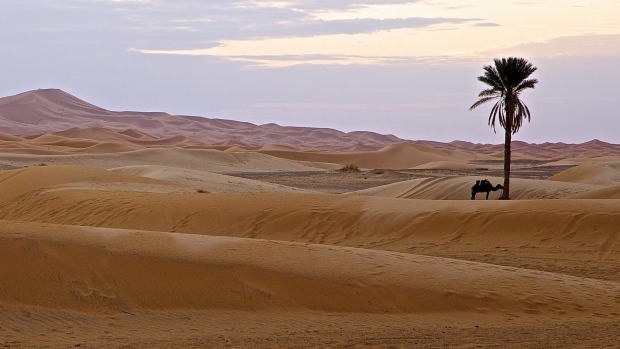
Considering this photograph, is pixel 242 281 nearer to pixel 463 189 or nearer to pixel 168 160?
pixel 463 189

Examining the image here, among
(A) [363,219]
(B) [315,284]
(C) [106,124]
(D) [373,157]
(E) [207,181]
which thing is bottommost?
(B) [315,284]

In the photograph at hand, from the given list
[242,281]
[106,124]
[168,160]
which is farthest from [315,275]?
[106,124]

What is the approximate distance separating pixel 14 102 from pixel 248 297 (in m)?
185

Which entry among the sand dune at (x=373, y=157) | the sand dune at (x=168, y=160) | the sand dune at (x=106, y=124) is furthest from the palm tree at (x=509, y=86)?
the sand dune at (x=106, y=124)

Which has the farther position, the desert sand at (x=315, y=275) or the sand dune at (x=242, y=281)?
the sand dune at (x=242, y=281)

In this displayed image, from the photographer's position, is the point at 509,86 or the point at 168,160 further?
the point at 168,160

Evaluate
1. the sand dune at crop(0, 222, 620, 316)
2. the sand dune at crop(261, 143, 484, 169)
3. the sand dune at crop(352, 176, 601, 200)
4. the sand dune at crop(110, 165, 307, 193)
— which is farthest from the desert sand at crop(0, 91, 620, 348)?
the sand dune at crop(261, 143, 484, 169)

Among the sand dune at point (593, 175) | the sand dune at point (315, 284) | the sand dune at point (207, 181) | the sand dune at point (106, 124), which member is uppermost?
the sand dune at point (106, 124)

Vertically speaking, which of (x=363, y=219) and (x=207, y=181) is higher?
(x=207, y=181)

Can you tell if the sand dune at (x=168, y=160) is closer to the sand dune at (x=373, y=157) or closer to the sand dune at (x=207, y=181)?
the sand dune at (x=207, y=181)

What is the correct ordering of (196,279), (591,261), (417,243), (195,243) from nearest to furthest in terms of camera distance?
(196,279) → (195,243) → (591,261) → (417,243)

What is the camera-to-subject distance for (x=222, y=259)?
1368 centimetres

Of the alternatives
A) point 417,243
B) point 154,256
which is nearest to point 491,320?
point 154,256

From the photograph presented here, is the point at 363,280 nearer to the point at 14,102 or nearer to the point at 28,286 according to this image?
the point at 28,286
